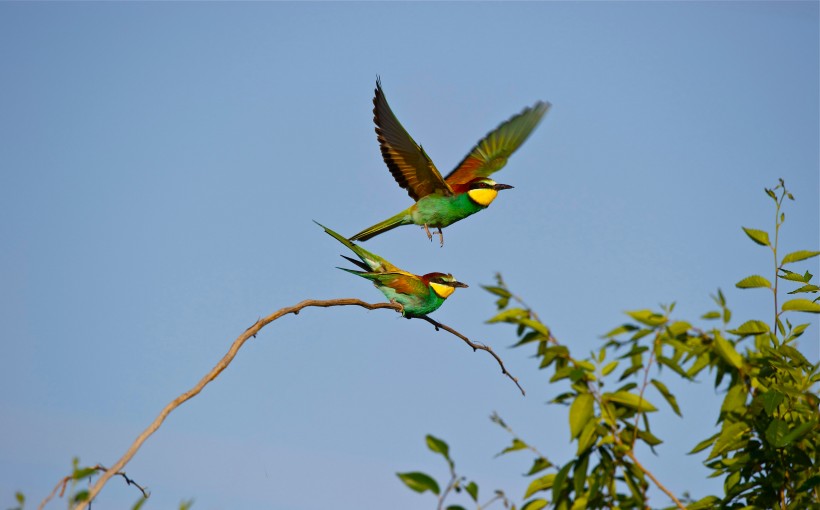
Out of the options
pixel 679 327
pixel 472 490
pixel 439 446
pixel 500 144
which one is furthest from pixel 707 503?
pixel 500 144

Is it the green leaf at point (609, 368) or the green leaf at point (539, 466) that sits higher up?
the green leaf at point (609, 368)

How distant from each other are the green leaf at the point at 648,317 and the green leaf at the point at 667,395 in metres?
0.36

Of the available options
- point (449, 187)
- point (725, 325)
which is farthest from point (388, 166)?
point (725, 325)

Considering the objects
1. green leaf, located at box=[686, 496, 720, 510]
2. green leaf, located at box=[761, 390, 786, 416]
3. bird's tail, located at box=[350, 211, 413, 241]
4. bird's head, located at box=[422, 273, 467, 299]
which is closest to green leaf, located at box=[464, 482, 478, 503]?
green leaf, located at box=[686, 496, 720, 510]

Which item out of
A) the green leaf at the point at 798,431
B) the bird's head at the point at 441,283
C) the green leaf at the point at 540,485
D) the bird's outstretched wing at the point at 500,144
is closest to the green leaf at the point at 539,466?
the green leaf at the point at 540,485

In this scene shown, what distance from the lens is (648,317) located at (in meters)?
4.00

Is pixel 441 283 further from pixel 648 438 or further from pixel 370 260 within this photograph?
pixel 648 438

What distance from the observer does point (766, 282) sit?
381 centimetres

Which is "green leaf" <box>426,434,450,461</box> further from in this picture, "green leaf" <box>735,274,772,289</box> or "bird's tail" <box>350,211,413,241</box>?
"bird's tail" <box>350,211,413,241</box>

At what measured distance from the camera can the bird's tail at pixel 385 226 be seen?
228 inches

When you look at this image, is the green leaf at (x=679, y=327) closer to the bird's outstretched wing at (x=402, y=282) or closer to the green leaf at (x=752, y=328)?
the green leaf at (x=752, y=328)

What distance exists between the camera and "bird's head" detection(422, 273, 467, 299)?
538 cm

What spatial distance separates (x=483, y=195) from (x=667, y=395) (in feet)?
7.31

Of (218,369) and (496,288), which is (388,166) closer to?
(496,288)
